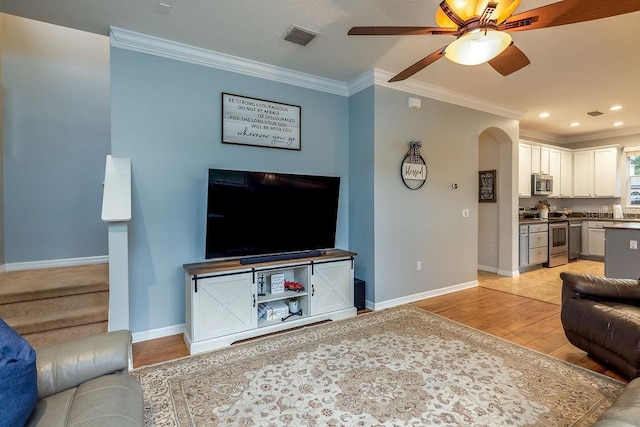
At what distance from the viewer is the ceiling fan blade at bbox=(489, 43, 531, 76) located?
2.06 m

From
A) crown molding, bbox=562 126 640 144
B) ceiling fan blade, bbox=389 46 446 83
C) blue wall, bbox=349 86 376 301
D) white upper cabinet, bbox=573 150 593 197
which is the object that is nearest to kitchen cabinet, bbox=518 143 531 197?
white upper cabinet, bbox=573 150 593 197

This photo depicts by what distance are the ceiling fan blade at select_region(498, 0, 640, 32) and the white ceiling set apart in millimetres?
771

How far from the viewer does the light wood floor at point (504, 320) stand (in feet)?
8.48

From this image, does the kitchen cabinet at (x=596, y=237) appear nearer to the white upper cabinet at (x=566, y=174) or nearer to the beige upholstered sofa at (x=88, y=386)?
the white upper cabinet at (x=566, y=174)

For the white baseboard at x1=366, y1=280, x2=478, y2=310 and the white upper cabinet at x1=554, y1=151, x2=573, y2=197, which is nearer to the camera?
the white baseboard at x1=366, y1=280, x2=478, y2=310

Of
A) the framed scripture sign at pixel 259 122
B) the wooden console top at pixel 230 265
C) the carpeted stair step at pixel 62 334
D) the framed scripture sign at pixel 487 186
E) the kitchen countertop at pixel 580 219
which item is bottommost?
the carpeted stair step at pixel 62 334

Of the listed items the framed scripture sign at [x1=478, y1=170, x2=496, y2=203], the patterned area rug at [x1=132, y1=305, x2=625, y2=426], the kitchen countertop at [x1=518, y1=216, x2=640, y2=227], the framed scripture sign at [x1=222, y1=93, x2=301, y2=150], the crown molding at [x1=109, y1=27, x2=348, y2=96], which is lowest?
the patterned area rug at [x1=132, y1=305, x2=625, y2=426]

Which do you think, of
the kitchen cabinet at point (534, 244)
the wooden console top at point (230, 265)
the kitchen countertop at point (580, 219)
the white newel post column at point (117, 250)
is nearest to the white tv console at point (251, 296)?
the wooden console top at point (230, 265)

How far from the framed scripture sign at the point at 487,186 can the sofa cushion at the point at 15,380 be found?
603 cm

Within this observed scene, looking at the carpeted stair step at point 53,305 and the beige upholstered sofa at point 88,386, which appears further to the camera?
the carpeted stair step at point 53,305

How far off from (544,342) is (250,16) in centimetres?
377

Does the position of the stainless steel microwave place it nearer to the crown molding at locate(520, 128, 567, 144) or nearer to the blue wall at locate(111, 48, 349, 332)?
the crown molding at locate(520, 128, 567, 144)

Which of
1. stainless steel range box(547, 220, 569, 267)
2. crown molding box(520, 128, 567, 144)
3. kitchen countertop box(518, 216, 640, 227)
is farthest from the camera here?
crown molding box(520, 128, 567, 144)

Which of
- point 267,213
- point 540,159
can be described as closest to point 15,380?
point 267,213
